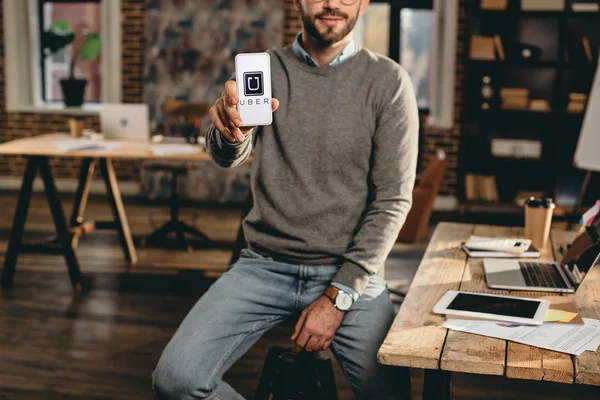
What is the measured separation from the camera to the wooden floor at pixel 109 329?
275cm

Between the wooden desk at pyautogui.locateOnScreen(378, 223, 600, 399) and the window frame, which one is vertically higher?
the window frame

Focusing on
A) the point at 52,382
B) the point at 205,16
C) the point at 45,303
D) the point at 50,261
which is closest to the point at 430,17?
the point at 205,16

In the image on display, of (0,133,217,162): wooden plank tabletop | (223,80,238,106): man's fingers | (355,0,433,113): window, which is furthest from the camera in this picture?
(355,0,433,113): window

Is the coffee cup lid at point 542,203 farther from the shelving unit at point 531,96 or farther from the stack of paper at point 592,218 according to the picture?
the shelving unit at point 531,96

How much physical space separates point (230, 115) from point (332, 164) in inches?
16.1

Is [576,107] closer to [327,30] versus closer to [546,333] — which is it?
[327,30]

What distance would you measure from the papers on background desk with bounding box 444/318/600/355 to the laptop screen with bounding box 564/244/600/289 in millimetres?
241

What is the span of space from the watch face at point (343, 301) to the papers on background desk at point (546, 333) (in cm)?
35

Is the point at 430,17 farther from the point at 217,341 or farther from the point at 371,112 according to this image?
the point at 217,341

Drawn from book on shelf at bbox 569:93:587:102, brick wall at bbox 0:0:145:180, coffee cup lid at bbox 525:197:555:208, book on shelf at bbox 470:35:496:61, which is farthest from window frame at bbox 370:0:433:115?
coffee cup lid at bbox 525:197:555:208

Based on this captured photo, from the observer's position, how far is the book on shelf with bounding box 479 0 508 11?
5.82 meters

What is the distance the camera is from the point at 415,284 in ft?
5.81

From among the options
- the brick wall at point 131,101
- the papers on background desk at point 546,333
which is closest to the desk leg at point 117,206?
the brick wall at point 131,101

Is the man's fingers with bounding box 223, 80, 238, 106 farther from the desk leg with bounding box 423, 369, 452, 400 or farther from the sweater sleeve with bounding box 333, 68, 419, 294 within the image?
the desk leg with bounding box 423, 369, 452, 400
